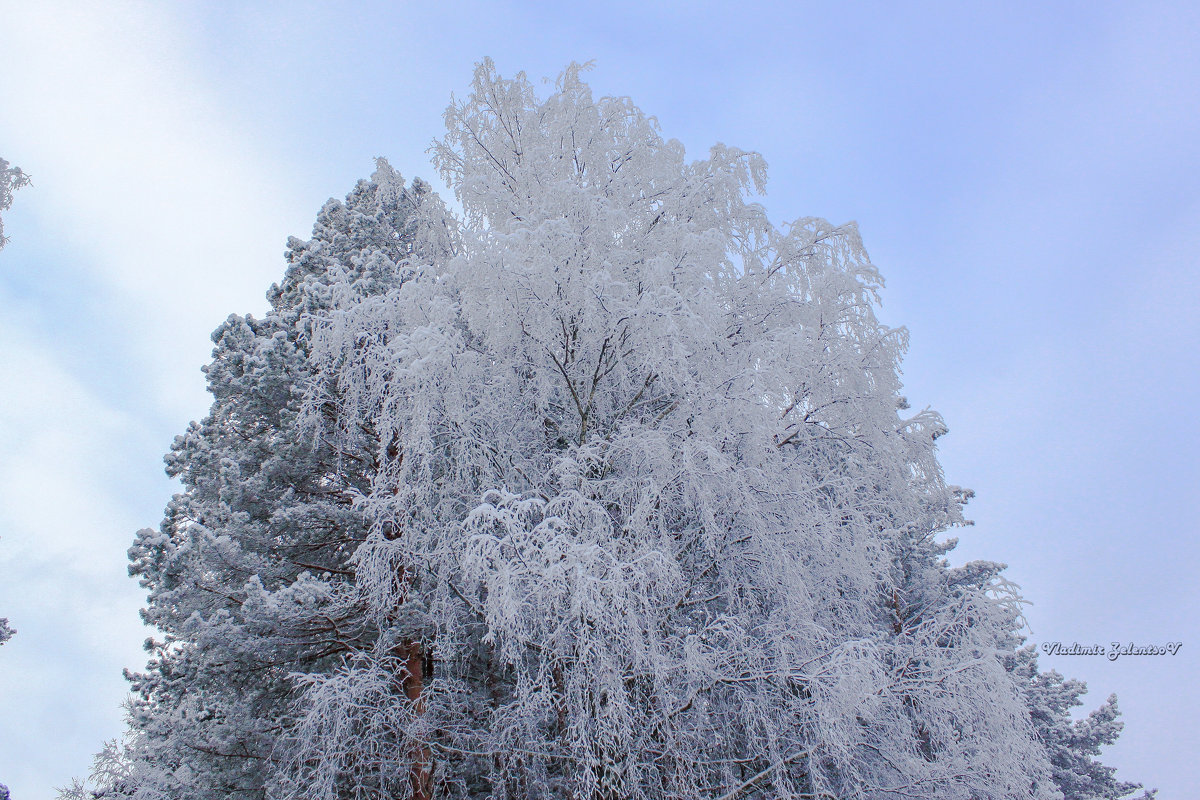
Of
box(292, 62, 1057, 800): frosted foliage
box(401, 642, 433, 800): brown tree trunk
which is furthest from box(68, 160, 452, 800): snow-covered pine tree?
box(292, 62, 1057, 800): frosted foliage

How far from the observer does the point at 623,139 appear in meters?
8.07

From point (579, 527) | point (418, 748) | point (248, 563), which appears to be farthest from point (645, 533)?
point (248, 563)

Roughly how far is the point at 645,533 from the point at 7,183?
343 inches

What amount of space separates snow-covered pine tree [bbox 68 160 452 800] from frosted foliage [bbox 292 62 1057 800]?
1015 millimetres

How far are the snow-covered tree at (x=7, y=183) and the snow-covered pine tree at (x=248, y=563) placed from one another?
297cm

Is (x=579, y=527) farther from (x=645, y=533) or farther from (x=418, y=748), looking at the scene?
(x=418, y=748)

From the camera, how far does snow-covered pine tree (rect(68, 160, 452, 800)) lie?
706cm

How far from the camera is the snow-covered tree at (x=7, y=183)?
8.29 m

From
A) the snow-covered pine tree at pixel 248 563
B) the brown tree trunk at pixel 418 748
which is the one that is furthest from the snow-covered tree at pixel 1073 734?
the snow-covered pine tree at pixel 248 563

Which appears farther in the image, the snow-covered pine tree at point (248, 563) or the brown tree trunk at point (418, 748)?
the snow-covered pine tree at point (248, 563)

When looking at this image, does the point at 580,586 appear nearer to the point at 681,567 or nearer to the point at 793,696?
the point at 681,567

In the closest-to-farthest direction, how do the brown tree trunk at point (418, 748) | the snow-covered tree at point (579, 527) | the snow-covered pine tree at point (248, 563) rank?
the snow-covered tree at point (579, 527) < the brown tree trunk at point (418, 748) < the snow-covered pine tree at point (248, 563)

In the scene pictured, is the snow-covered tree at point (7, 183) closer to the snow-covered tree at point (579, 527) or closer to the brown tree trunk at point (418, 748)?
the snow-covered tree at point (579, 527)

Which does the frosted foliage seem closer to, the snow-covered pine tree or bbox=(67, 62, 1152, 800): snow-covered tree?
bbox=(67, 62, 1152, 800): snow-covered tree
